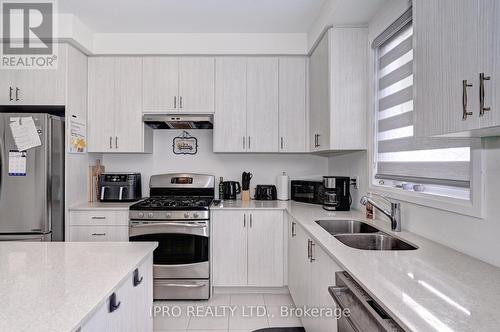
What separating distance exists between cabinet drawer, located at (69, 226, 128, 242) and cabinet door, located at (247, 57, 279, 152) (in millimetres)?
1465

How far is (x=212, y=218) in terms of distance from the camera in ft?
9.12

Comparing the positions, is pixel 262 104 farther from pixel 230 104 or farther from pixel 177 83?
pixel 177 83

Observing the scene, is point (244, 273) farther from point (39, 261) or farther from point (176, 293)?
point (39, 261)

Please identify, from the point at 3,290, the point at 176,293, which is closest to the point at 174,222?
the point at 176,293

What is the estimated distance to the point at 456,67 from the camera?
1.00 m

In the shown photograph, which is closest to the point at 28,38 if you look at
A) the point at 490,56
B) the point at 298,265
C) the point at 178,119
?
the point at 178,119

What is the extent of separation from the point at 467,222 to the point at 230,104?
2.25m

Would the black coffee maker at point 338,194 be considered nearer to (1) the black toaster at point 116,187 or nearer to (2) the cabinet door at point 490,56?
(2) the cabinet door at point 490,56

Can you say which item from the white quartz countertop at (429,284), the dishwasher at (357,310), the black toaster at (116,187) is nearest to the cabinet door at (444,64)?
the white quartz countertop at (429,284)

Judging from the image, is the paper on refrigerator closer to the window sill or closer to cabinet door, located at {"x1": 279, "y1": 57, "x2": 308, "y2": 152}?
cabinet door, located at {"x1": 279, "y1": 57, "x2": 308, "y2": 152}

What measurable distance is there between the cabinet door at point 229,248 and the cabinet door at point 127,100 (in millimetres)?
1238

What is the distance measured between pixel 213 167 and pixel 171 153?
51 cm

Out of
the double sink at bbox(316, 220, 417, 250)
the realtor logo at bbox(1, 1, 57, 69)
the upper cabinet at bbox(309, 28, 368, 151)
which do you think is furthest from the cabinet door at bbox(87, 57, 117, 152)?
the double sink at bbox(316, 220, 417, 250)

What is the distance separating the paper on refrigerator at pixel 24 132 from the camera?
7.87 feet
